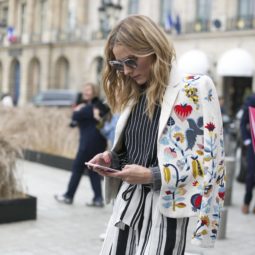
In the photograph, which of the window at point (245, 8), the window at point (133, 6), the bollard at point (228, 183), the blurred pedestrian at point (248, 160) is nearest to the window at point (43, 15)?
the window at point (133, 6)

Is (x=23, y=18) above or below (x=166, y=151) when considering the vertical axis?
above

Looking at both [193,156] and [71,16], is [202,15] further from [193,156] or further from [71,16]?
[193,156]

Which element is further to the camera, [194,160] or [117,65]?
[117,65]

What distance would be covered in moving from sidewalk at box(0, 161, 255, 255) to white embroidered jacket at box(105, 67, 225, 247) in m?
2.19

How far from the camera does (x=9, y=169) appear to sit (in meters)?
6.66

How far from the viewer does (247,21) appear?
26.7 m

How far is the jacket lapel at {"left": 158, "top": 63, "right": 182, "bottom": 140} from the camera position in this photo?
2453 millimetres

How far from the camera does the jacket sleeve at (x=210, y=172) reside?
2.39 metres

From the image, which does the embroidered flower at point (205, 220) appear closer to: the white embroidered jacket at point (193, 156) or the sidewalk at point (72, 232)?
the white embroidered jacket at point (193, 156)

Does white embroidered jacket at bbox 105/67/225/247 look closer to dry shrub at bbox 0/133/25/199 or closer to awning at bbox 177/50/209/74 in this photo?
dry shrub at bbox 0/133/25/199

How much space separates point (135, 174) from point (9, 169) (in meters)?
4.54

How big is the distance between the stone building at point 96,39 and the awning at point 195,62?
0.05 m

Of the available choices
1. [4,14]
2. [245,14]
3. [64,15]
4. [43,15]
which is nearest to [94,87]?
[245,14]

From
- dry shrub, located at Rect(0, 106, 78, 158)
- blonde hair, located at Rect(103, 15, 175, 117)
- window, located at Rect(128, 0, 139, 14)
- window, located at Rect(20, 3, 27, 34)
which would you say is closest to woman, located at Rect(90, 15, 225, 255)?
blonde hair, located at Rect(103, 15, 175, 117)
